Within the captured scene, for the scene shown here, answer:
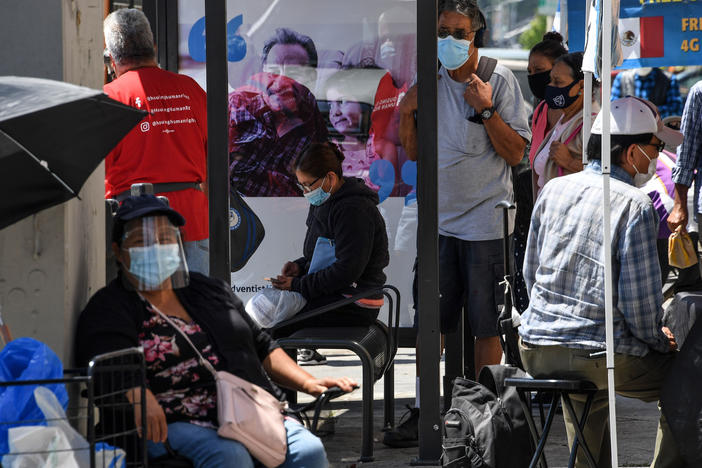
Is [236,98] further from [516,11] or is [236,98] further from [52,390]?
[516,11]

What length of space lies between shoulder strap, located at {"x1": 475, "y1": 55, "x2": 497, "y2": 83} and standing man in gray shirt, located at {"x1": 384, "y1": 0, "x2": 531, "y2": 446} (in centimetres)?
3

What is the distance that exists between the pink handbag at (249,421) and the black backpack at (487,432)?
1018 millimetres

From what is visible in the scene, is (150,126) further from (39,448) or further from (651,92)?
(651,92)

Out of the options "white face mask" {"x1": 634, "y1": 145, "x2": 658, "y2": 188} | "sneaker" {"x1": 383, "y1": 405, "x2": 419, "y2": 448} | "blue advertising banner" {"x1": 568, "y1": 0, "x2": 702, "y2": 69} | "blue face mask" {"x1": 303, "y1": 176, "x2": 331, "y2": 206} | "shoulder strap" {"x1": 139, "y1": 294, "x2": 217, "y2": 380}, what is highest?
"blue advertising banner" {"x1": 568, "y1": 0, "x2": 702, "y2": 69}

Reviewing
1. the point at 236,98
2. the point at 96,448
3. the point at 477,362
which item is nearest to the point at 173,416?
the point at 96,448

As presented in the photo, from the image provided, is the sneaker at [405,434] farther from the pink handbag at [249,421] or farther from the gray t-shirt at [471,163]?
the pink handbag at [249,421]

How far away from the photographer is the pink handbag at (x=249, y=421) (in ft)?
11.2

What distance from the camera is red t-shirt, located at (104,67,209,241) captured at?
561 cm

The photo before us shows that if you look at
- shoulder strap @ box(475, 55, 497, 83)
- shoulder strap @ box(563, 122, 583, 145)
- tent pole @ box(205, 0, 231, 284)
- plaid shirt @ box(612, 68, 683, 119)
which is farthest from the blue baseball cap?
plaid shirt @ box(612, 68, 683, 119)

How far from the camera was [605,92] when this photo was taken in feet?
12.1

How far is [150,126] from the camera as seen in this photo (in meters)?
5.63

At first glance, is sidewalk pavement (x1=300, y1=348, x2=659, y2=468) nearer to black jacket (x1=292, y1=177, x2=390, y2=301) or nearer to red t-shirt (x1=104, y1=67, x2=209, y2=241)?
black jacket (x1=292, y1=177, x2=390, y2=301)

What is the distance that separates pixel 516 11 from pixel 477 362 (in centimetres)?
2943

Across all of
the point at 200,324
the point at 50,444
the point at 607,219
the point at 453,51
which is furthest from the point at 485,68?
the point at 50,444
